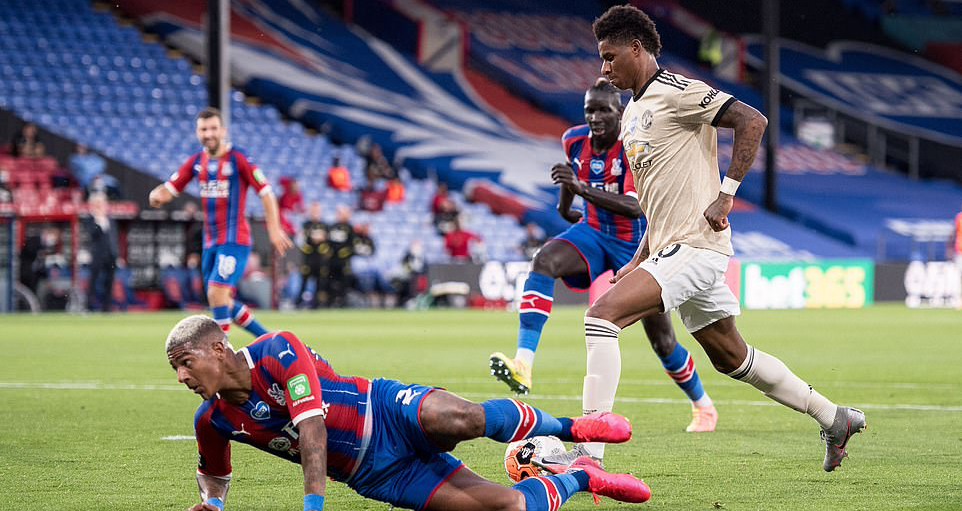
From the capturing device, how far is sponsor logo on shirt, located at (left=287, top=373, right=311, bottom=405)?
445cm

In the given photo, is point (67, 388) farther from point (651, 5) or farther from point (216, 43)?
point (651, 5)

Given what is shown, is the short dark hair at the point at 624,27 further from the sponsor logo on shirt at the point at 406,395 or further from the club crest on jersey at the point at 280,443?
the club crest on jersey at the point at 280,443

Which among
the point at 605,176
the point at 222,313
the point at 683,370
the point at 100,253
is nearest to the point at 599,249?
the point at 605,176

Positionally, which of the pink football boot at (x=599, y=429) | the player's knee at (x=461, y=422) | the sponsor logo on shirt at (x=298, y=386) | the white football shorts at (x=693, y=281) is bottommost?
the pink football boot at (x=599, y=429)

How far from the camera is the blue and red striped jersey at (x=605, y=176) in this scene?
25.6 feet

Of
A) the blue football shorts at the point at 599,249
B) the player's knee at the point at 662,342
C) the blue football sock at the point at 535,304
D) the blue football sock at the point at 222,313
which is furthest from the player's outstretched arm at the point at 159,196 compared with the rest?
the player's knee at the point at 662,342

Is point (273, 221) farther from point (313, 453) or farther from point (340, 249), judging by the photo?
point (340, 249)

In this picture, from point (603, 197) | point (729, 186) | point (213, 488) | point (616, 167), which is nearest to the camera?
point (213, 488)

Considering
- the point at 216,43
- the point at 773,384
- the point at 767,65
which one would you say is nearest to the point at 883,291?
the point at 767,65

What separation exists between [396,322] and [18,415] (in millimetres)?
12616

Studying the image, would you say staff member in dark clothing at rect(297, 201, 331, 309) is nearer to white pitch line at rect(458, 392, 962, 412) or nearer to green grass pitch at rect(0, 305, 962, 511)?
green grass pitch at rect(0, 305, 962, 511)

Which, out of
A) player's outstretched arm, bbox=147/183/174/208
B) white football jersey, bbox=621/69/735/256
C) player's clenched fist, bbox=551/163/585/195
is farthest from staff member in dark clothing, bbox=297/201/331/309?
white football jersey, bbox=621/69/735/256

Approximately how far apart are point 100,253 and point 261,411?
18961mm

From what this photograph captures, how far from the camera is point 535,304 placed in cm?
785
